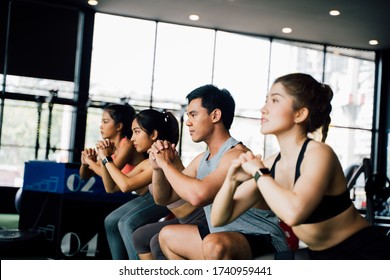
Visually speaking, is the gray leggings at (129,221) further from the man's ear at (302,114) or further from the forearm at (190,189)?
the man's ear at (302,114)

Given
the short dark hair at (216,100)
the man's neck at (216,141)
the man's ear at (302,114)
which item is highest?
the short dark hair at (216,100)

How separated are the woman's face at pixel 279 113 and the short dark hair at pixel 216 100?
2.05ft

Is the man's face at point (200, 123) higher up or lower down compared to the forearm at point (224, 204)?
higher up

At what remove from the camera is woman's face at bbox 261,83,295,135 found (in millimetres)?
1737

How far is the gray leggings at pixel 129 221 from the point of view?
3.05m

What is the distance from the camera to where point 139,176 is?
2912mm

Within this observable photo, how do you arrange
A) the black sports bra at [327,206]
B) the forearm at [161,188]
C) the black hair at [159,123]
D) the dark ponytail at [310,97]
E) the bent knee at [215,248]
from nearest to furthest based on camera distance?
the black sports bra at [327,206] < the dark ponytail at [310,97] < the bent knee at [215,248] < the forearm at [161,188] < the black hair at [159,123]

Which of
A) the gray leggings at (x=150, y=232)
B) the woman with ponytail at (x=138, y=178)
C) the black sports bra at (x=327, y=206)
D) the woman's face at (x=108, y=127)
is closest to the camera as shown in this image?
the black sports bra at (x=327, y=206)

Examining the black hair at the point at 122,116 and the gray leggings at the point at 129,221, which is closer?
the gray leggings at the point at 129,221

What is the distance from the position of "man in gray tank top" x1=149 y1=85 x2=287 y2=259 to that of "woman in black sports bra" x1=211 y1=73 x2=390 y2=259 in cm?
19

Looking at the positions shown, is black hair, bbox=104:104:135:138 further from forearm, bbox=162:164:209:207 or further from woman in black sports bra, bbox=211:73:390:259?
woman in black sports bra, bbox=211:73:390:259

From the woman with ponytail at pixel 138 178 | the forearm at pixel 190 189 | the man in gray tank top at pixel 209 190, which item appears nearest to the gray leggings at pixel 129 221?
the woman with ponytail at pixel 138 178

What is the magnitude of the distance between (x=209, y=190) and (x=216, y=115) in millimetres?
475
